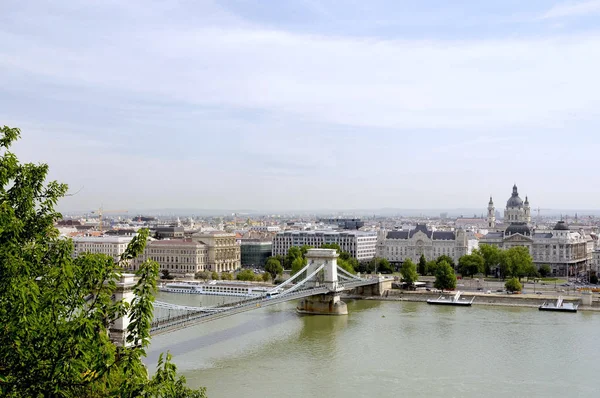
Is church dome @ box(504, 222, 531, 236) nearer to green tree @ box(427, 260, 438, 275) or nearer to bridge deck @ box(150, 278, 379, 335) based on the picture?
green tree @ box(427, 260, 438, 275)

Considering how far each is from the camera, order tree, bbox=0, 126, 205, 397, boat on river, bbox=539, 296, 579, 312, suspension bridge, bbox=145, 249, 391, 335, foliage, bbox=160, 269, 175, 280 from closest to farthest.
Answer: tree, bbox=0, 126, 205, 397 → suspension bridge, bbox=145, 249, 391, 335 → boat on river, bbox=539, 296, 579, 312 → foliage, bbox=160, 269, 175, 280

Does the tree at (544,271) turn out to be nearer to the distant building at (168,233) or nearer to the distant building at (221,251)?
the distant building at (221,251)

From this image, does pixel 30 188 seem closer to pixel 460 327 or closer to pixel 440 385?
pixel 440 385

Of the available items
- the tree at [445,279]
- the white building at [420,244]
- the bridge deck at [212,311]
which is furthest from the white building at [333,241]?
the bridge deck at [212,311]

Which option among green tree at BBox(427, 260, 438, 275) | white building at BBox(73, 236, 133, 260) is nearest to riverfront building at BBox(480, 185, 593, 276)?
green tree at BBox(427, 260, 438, 275)

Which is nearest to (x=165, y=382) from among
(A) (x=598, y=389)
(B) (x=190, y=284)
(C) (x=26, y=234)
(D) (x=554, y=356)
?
(C) (x=26, y=234)

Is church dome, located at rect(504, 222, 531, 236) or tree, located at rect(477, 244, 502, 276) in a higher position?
church dome, located at rect(504, 222, 531, 236)
